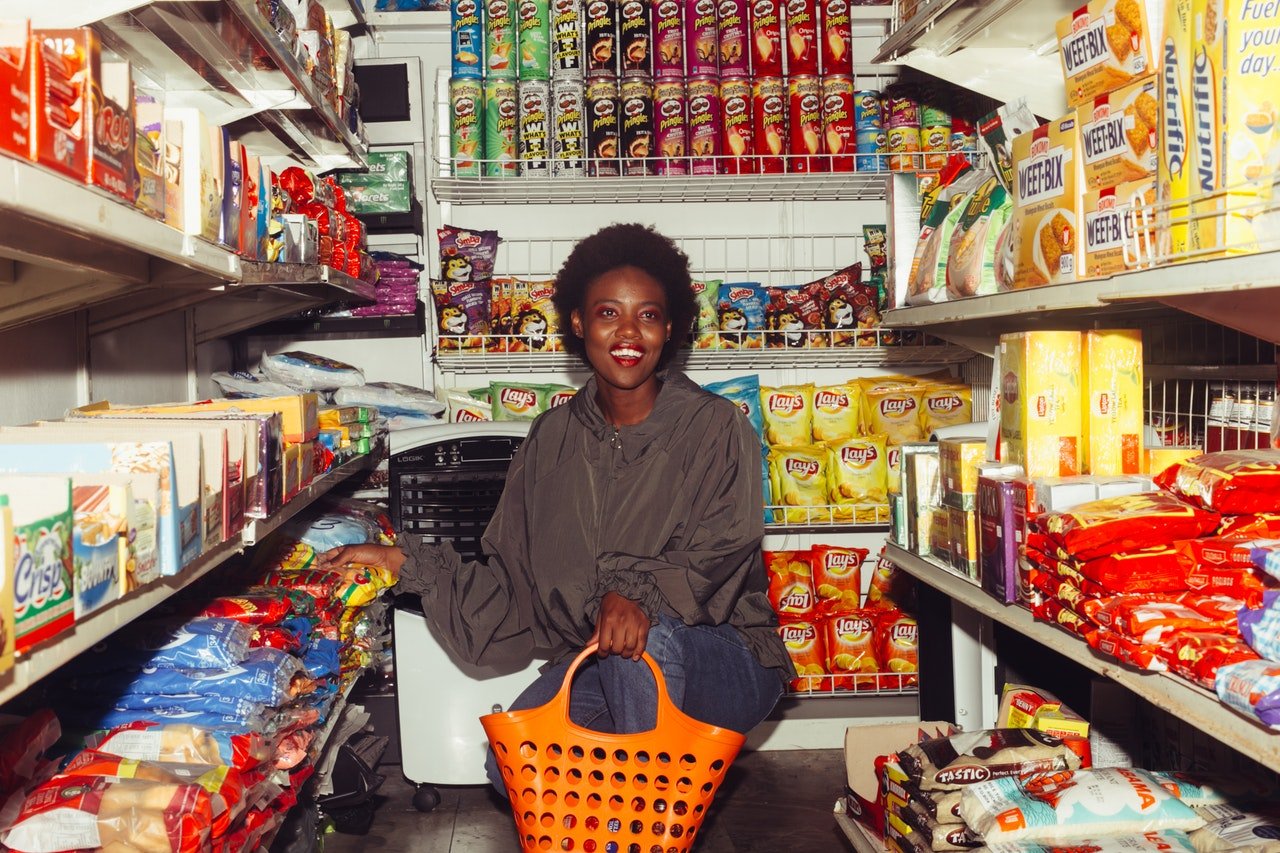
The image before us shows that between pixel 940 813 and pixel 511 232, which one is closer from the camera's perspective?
pixel 940 813

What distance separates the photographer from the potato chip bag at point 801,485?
12.7 feet

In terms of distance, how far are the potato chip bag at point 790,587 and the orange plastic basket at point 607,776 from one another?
6.17 feet

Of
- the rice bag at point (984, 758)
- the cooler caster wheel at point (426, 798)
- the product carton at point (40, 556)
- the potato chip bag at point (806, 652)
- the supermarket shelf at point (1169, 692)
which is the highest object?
the product carton at point (40, 556)

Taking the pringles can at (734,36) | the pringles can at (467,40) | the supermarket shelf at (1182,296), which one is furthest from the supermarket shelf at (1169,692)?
the pringles can at (467,40)

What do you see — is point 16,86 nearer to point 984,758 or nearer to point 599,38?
point 984,758

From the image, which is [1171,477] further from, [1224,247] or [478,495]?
[478,495]

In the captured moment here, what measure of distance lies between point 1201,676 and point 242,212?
155 centimetres

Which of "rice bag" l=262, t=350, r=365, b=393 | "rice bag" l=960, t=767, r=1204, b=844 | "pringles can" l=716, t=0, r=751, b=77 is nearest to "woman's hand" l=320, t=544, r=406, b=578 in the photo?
"rice bag" l=262, t=350, r=365, b=393

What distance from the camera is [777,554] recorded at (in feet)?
13.4

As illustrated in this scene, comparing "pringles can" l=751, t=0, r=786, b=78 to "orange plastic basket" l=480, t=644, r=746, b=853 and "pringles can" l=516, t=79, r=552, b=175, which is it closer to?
"pringles can" l=516, t=79, r=552, b=175

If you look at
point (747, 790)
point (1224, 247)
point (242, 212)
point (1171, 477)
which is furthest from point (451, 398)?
point (1224, 247)

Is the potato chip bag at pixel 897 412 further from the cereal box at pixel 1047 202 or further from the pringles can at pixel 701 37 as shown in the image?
the cereal box at pixel 1047 202

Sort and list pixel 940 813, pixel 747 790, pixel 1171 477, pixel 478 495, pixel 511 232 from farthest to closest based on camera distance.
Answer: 1. pixel 511 232
2. pixel 747 790
3. pixel 478 495
4. pixel 940 813
5. pixel 1171 477

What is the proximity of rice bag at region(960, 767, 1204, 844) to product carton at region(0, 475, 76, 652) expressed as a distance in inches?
58.6
